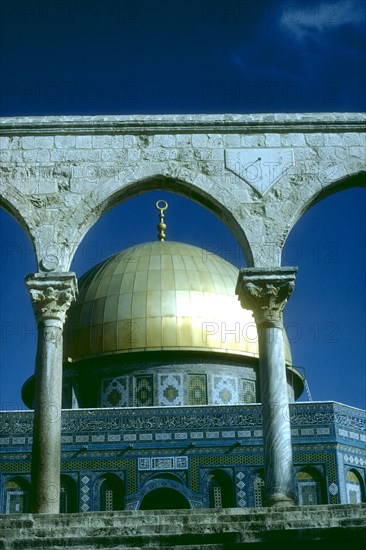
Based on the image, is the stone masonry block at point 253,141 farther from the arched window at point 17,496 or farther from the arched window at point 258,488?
the arched window at point 17,496

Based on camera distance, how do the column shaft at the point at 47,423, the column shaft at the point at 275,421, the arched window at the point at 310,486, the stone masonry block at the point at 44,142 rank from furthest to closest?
1. the arched window at the point at 310,486
2. the stone masonry block at the point at 44,142
3. the column shaft at the point at 275,421
4. the column shaft at the point at 47,423

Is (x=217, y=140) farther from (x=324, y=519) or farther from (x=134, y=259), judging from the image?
(x=134, y=259)

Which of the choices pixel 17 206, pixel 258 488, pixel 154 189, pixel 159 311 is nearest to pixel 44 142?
pixel 17 206

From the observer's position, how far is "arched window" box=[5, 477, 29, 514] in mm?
23766

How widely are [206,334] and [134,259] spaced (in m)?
3.15

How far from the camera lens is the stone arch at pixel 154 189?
1355 cm

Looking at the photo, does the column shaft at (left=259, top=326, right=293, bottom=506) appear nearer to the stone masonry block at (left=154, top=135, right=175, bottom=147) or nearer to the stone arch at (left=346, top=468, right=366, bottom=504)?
the stone masonry block at (left=154, top=135, right=175, bottom=147)

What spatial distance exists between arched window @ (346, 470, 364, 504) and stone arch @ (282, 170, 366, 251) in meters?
12.3

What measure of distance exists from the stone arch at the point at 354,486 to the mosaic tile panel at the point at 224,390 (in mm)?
3385

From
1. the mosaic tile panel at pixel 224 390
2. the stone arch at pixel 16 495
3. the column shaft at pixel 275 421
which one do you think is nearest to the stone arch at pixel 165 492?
the stone arch at pixel 16 495

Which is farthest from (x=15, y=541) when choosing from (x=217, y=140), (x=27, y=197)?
(x=217, y=140)

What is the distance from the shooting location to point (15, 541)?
9.19 metres

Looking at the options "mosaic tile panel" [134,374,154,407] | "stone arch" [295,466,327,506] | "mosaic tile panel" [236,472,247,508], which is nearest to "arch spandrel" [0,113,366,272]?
"mosaic tile panel" [236,472,247,508]

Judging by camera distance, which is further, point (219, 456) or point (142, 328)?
point (142, 328)
